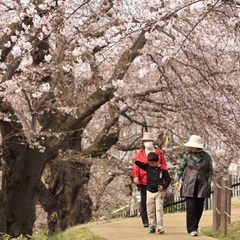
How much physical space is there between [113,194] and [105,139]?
512 inches

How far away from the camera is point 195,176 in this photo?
987cm

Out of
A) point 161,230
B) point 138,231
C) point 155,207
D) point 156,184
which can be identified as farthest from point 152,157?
point 138,231

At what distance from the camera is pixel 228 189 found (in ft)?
34.1

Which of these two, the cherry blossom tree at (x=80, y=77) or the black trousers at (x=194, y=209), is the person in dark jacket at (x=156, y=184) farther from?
the cherry blossom tree at (x=80, y=77)

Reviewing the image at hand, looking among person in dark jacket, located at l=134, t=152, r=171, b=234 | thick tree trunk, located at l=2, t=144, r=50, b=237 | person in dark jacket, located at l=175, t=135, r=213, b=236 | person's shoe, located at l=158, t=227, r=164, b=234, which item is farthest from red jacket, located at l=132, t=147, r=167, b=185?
thick tree trunk, located at l=2, t=144, r=50, b=237

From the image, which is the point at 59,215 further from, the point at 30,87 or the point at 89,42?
the point at 89,42

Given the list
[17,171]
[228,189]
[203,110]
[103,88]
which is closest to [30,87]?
[103,88]

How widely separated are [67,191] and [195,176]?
38.1ft

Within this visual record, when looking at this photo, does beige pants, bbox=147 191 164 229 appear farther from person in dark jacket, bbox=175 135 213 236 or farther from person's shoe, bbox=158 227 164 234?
person in dark jacket, bbox=175 135 213 236

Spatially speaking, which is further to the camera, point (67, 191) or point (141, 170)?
point (67, 191)

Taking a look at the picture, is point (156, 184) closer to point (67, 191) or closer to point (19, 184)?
point (19, 184)

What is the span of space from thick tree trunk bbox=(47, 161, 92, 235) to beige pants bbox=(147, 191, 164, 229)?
31.8 feet

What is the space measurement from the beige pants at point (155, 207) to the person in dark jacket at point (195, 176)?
16.5 inches

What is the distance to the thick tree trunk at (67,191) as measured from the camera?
20.4 metres
